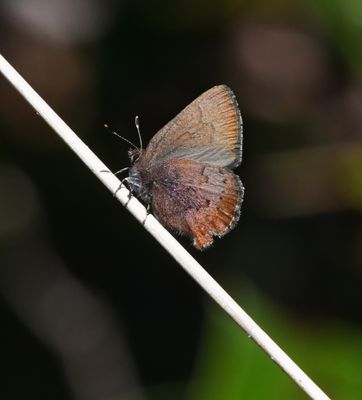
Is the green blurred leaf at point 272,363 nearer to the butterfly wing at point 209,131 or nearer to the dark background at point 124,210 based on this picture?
the dark background at point 124,210

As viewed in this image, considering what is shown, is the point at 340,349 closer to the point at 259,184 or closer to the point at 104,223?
the point at 259,184

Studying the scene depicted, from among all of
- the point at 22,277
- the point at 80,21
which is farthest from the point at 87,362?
the point at 80,21

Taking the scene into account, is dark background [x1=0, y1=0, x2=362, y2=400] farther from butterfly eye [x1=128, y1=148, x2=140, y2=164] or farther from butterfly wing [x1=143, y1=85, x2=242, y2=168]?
butterfly wing [x1=143, y1=85, x2=242, y2=168]

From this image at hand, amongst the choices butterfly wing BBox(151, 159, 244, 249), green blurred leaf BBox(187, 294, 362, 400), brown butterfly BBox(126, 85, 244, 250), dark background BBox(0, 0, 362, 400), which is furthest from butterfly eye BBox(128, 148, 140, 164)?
dark background BBox(0, 0, 362, 400)

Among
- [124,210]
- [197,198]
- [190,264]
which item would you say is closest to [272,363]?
[197,198]

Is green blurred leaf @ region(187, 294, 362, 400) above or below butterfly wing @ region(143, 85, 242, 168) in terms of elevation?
below
